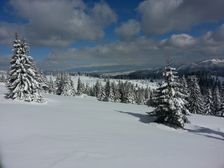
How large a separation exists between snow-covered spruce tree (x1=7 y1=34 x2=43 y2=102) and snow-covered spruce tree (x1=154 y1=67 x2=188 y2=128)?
58.7 feet

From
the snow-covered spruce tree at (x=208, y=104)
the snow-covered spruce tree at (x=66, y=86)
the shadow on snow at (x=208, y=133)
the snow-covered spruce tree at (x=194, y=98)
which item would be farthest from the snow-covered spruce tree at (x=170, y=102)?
the snow-covered spruce tree at (x=66, y=86)

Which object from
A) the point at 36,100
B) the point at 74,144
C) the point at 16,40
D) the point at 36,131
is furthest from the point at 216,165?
the point at 16,40

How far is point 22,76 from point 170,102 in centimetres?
2068

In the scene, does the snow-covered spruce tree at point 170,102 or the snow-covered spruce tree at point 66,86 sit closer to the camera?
the snow-covered spruce tree at point 170,102

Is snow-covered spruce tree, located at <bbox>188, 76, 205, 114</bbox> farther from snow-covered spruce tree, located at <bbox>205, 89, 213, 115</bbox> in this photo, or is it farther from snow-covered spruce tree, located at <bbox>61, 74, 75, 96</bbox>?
snow-covered spruce tree, located at <bbox>61, 74, 75, 96</bbox>

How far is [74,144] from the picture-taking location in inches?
473

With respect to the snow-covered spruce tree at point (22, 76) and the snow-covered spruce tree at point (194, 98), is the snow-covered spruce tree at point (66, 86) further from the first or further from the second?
the snow-covered spruce tree at point (22, 76)

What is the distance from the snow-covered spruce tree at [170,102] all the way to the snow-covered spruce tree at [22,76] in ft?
58.7

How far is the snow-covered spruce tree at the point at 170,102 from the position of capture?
83.9 feet

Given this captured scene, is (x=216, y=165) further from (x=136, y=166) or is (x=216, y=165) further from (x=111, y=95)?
(x=111, y=95)

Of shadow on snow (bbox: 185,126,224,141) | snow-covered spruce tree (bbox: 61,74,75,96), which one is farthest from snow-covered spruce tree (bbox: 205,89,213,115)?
snow-covered spruce tree (bbox: 61,74,75,96)

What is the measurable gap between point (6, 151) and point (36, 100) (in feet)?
82.7

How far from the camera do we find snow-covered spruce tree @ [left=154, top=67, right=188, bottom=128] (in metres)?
25.6

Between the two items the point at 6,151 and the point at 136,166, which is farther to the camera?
the point at 6,151
